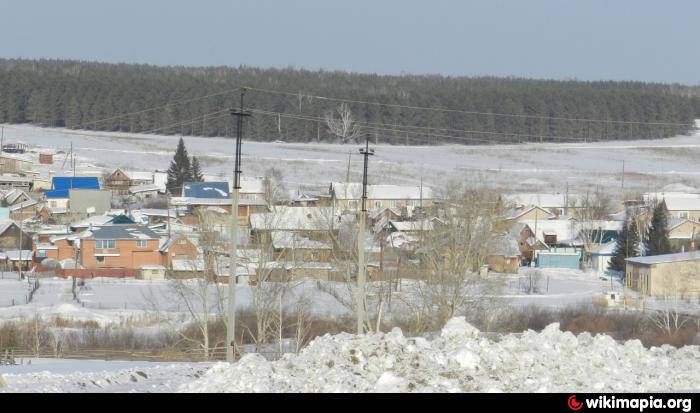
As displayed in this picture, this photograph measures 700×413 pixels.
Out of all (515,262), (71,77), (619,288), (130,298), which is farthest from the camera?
(71,77)

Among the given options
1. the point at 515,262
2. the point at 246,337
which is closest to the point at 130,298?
the point at 246,337

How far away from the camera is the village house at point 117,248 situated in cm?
4069

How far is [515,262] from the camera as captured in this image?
41.6m

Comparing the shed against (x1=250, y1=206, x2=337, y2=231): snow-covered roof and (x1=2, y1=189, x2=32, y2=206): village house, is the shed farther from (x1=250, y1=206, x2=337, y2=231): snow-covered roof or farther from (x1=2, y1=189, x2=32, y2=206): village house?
(x1=2, y1=189, x2=32, y2=206): village house

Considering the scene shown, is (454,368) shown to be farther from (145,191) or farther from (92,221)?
(145,191)

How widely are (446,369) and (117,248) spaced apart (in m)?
32.9

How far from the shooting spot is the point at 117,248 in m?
40.9

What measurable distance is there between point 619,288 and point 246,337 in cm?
1637

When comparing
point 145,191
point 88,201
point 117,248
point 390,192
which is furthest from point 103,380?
point 145,191

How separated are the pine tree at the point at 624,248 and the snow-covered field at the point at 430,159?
23.1 m

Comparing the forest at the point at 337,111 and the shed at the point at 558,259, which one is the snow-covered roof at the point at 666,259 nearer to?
the shed at the point at 558,259

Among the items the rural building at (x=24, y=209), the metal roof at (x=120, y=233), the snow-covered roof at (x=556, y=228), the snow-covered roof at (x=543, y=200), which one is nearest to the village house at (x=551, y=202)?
the snow-covered roof at (x=543, y=200)

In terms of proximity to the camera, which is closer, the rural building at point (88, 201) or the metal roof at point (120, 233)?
the metal roof at point (120, 233)

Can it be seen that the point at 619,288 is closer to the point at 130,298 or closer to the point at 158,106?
the point at 130,298
